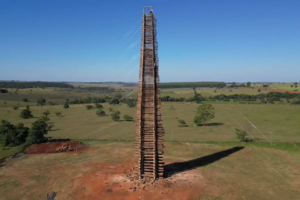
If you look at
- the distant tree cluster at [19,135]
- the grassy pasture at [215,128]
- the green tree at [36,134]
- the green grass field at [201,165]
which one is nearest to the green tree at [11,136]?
the distant tree cluster at [19,135]

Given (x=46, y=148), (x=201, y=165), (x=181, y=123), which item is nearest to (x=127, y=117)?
(x=181, y=123)

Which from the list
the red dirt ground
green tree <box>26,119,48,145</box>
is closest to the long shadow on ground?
the red dirt ground

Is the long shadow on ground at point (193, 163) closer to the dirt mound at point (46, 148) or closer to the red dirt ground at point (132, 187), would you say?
the red dirt ground at point (132, 187)

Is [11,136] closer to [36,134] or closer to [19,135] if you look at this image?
[19,135]

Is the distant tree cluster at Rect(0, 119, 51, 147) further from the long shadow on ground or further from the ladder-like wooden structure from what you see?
the long shadow on ground

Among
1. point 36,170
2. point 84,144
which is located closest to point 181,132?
point 84,144

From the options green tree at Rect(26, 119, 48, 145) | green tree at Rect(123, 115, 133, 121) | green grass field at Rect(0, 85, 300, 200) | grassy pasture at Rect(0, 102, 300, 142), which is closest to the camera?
green grass field at Rect(0, 85, 300, 200)

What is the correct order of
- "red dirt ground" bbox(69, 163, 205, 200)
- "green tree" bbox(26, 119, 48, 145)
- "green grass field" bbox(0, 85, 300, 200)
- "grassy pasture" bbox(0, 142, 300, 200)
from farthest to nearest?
"green tree" bbox(26, 119, 48, 145)
"green grass field" bbox(0, 85, 300, 200)
"grassy pasture" bbox(0, 142, 300, 200)
"red dirt ground" bbox(69, 163, 205, 200)
